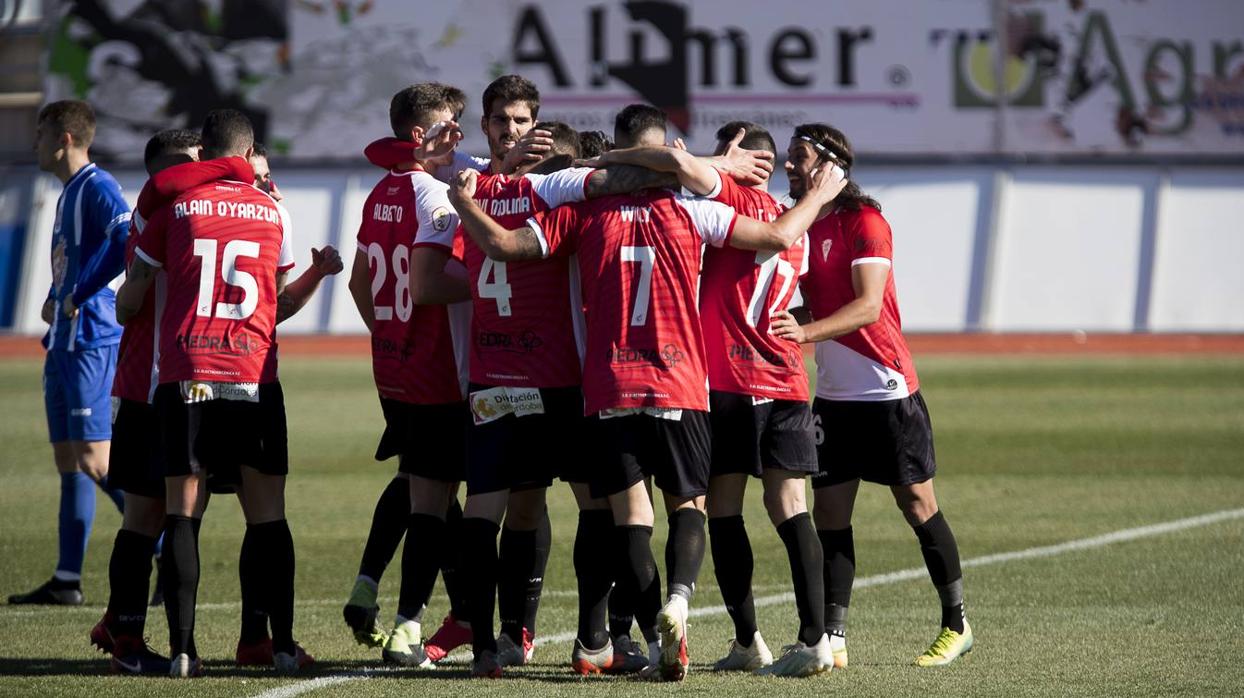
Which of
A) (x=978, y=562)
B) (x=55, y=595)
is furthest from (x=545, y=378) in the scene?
(x=978, y=562)

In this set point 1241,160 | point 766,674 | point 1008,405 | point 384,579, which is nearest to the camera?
point 766,674

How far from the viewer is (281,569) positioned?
615 centimetres

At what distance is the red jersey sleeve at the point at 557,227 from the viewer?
18.9 feet

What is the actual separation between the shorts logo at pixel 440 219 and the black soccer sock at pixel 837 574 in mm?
1975

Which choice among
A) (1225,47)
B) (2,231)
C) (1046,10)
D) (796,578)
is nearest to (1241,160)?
(1225,47)

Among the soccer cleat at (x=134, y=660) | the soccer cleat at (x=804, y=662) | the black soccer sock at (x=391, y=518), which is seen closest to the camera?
the soccer cleat at (x=804, y=662)

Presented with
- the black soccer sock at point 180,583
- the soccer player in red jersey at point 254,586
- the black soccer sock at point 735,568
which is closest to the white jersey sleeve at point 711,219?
the black soccer sock at point 735,568

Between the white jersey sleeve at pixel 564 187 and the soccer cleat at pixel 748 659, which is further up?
the white jersey sleeve at pixel 564 187

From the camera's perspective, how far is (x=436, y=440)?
6316mm

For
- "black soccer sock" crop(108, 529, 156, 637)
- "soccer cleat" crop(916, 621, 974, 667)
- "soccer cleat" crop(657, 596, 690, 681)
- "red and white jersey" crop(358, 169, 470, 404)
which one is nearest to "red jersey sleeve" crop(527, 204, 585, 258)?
"red and white jersey" crop(358, 169, 470, 404)

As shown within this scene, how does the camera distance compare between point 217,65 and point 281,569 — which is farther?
point 217,65

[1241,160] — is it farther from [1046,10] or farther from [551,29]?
[551,29]

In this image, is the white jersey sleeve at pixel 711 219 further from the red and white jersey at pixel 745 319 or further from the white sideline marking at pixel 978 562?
the white sideline marking at pixel 978 562

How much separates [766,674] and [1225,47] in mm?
26379
